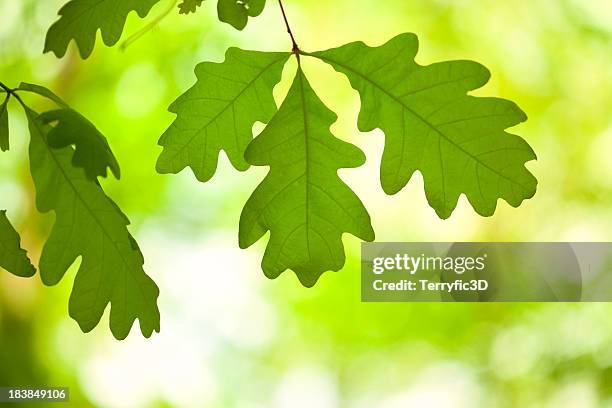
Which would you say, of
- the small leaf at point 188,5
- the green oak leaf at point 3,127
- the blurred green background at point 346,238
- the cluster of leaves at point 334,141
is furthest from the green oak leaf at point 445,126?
the blurred green background at point 346,238

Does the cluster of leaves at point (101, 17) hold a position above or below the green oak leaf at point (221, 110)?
above

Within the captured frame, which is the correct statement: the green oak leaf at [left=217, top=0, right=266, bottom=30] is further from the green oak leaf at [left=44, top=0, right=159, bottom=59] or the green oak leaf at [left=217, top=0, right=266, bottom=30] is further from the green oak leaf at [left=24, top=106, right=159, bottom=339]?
the green oak leaf at [left=24, top=106, right=159, bottom=339]

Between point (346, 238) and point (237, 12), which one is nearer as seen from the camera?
point (237, 12)

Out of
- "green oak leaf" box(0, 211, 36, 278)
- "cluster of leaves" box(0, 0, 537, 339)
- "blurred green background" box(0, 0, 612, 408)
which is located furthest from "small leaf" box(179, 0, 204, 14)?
"blurred green background" box(0, 0, 612, 408)

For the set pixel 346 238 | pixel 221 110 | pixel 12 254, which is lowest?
pixel 12 254

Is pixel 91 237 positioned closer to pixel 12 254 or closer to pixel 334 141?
pixel 12 254

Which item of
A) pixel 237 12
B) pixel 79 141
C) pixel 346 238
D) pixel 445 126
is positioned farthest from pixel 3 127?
pixel 346 238

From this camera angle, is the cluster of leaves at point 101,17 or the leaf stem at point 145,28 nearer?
the cluster of leaves at point 101,17

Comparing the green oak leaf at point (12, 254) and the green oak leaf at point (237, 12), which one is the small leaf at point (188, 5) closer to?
the green oak leaf at point (237, 12)
